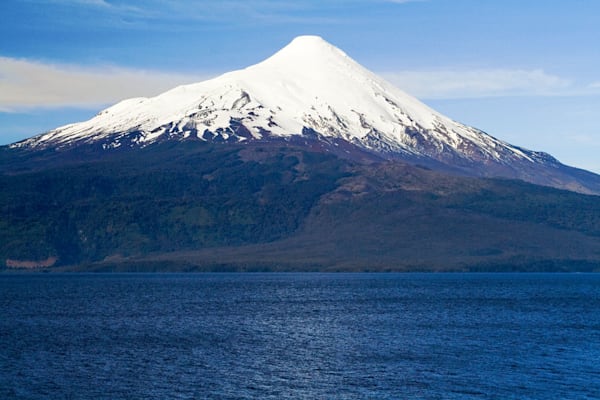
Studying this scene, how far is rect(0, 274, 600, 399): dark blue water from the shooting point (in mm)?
61469

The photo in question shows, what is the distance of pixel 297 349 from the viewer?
268 ft

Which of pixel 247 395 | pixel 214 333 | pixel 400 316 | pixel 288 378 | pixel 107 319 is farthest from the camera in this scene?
pixel 400 316

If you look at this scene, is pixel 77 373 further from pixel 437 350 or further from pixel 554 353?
pixel 554 353

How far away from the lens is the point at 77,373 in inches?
2625

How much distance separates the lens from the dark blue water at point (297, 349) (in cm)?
6147

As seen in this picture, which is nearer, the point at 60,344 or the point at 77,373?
the point at 77,373

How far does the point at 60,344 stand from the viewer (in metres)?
83.2

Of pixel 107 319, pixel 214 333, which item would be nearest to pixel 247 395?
pixel 214 333

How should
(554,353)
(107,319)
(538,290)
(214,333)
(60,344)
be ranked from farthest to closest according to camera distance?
(538,290)
(107,319)
(214,333)
(60,344)
(554,353)

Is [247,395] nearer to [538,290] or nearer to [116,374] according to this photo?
[116,374]

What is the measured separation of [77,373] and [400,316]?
57.6 meters

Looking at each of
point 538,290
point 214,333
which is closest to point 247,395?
point 214,333

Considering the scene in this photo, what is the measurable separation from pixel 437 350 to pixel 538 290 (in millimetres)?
111087

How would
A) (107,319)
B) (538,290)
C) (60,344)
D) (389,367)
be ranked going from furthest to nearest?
(538,290), (107,319), (60,344), (389,367)
